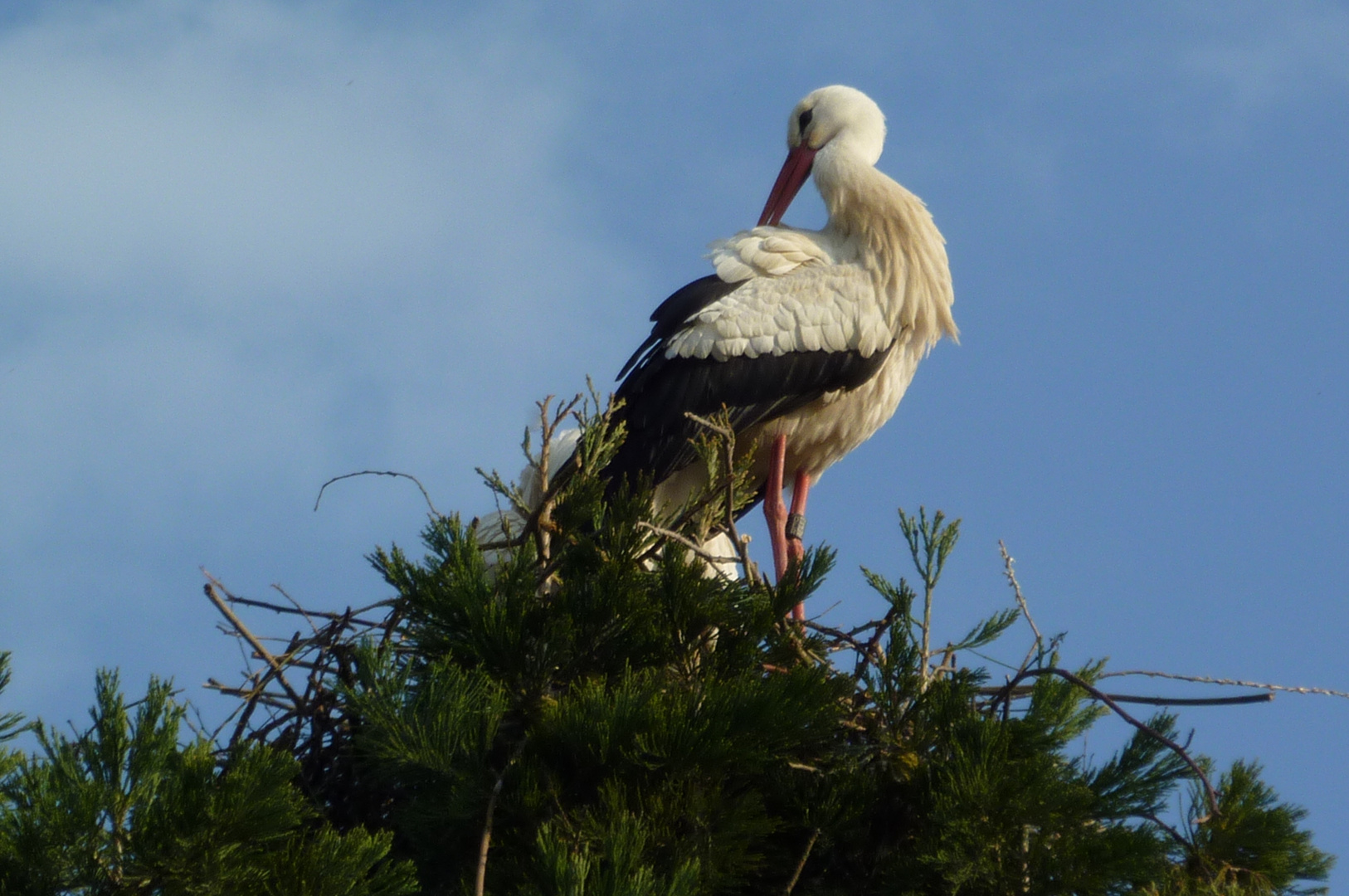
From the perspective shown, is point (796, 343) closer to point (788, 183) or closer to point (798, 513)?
point (798, 513)

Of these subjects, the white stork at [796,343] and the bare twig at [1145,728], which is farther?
the white stork at [796,343]

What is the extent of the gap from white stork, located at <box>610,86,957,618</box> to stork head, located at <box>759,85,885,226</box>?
352 millimetres

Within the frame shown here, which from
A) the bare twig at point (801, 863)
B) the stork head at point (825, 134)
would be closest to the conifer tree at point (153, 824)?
the bare twig at point (801, 863)

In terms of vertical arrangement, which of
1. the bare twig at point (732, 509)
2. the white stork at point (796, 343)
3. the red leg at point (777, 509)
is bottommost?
the bare twig at point (732, 509)

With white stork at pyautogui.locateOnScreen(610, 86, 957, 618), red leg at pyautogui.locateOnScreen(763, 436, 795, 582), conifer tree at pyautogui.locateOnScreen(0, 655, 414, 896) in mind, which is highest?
white stork at pyautogui.locateOnScreen(610, 86, 957, 618)

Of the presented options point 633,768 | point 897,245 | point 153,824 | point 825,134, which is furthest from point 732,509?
point 825,134

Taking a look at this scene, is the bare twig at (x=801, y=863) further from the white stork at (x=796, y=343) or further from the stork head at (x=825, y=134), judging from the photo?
the stork head at (x=825, y=134)

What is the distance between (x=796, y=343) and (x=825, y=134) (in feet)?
4.97

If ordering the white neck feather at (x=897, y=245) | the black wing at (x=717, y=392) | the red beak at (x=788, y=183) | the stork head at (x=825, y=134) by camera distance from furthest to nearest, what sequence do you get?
the red beak at (x=788, y=183) < the stork head at (x=825, y=134) < the white neck feather at (x=897, y=245) < the black wing at (x=717, y=392)

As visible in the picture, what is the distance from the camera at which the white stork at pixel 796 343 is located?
20.0ft

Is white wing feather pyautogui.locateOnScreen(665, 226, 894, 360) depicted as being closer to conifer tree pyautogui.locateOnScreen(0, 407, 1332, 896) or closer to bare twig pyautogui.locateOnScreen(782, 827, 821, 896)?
conifer tree pyautogui.locateOnScreen(0, 407, 1332, 896)

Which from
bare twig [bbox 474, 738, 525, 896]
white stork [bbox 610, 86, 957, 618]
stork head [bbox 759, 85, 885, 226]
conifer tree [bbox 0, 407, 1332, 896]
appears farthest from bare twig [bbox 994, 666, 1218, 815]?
stork head [bbox 759, 85, 885, 226]

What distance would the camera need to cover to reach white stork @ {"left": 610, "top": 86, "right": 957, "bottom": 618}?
6082 millimetres

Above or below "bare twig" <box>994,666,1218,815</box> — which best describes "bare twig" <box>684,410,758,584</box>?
above
